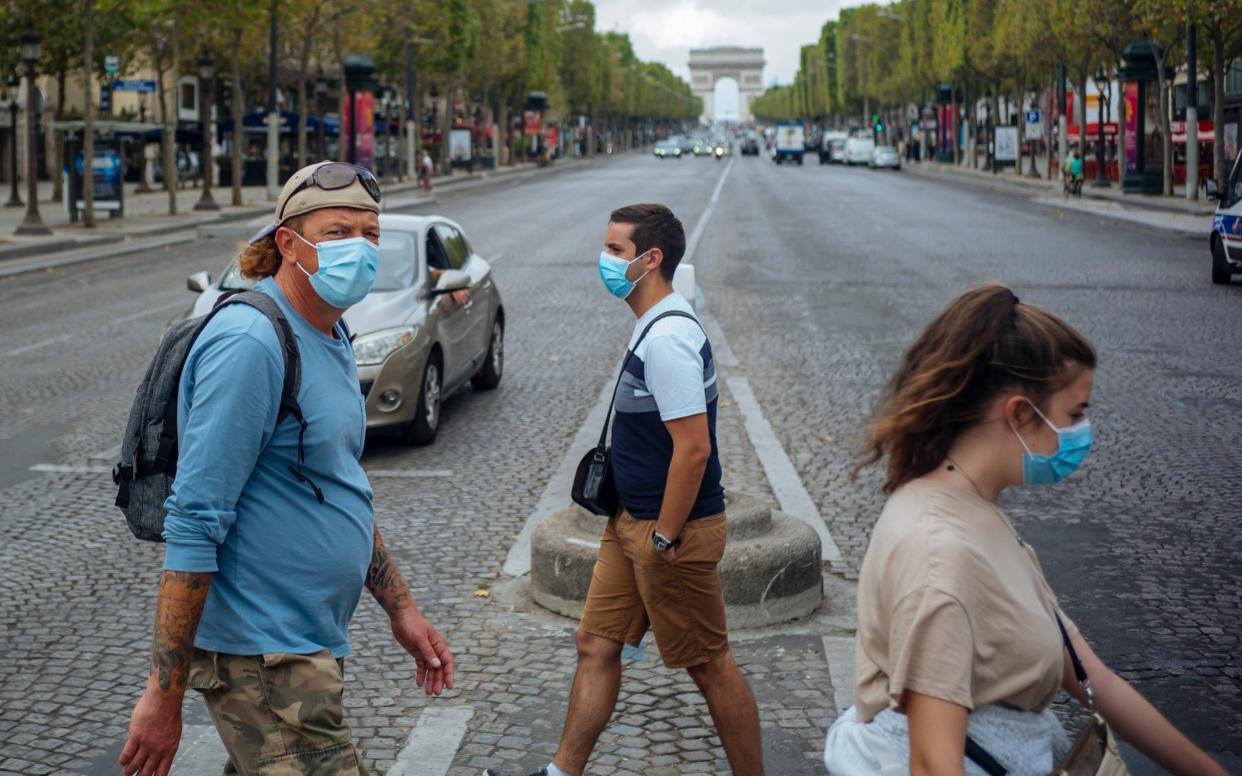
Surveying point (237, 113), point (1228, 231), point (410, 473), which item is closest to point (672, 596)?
point (410, 473)

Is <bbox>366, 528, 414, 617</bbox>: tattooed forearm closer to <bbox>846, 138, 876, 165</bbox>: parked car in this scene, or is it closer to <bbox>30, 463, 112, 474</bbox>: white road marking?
<bbox>30, 463, 112, 474</bbox>: white road marking

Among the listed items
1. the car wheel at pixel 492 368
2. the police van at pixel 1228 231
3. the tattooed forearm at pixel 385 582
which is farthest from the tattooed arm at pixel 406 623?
the police van at pixel 1228 231

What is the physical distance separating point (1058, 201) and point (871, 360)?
33740 millimetres

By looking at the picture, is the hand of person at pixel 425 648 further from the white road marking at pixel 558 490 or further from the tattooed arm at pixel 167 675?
the white road marking at pixel 558 490

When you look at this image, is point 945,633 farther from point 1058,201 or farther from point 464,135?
point 464,135

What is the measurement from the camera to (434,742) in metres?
5.19

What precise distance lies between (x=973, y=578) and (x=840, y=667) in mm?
3554

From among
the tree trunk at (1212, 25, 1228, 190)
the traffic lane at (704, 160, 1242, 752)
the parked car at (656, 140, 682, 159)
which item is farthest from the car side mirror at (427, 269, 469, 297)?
the parked car at (656, 140, 682, 159)

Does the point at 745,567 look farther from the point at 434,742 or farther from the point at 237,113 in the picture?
the point at 237,113

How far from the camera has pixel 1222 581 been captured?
719 centimetres

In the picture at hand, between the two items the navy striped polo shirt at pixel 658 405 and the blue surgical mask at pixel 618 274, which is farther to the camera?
the blue surgical mask at pixel 618 274

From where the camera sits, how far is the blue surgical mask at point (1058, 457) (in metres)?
2.68

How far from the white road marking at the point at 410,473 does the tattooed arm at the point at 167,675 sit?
6567 mm

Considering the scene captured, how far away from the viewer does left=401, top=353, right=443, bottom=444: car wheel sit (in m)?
10.5
